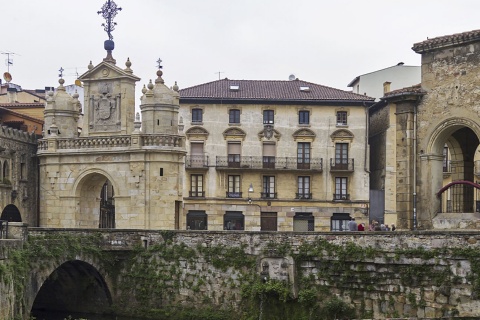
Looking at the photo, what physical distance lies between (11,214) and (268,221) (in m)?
23.5

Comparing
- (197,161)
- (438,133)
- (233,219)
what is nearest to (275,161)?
(233,219)

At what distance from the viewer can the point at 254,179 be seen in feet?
220

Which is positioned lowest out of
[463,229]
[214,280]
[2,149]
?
[214,280]

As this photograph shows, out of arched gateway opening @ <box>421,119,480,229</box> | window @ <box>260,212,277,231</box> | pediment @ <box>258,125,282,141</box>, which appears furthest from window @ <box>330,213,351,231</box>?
arched gateway opening @ <box>421,119,480,229</box>

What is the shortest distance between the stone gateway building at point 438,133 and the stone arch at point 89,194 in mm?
17701

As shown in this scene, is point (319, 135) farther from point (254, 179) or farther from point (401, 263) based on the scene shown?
point (401, 263)

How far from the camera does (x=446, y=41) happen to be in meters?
35.1

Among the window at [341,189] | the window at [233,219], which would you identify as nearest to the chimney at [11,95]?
the window at [233,219]

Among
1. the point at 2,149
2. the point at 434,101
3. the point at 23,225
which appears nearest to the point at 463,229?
the point at 434,101

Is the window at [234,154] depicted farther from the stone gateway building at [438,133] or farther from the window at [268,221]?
the stone gateway building at [438,133]

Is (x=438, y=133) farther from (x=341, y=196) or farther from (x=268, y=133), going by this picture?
(x=268, y=133)

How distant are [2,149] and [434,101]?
24.2m

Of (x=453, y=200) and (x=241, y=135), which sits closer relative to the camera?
(x=453, y=200)

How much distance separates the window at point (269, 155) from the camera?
6706cm
